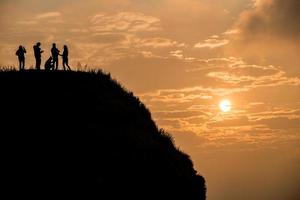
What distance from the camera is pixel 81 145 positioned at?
24734mm

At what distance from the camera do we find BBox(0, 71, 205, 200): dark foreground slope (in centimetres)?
2286

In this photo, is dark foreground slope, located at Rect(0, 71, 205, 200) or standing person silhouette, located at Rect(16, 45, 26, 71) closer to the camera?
dark foreground slope, located at Rect(0, 71, 205, 200)

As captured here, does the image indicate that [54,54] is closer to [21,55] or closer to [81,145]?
[21,55]

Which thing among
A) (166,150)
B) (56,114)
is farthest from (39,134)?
(166,150)

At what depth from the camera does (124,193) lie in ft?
78.7

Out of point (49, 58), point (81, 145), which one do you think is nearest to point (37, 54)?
point (49, 58)

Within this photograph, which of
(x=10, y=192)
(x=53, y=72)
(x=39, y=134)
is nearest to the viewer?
(x=10, y=192)

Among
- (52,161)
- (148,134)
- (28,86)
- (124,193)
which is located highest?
(28,86)

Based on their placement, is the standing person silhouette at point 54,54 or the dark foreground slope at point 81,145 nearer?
the dark foreground slope at point 81,145

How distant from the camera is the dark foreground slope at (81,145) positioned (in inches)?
Result: 900

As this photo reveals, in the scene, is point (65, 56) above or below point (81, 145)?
above

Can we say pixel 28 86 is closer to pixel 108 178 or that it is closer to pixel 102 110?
pixel 102 110

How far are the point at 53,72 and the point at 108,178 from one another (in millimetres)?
10055

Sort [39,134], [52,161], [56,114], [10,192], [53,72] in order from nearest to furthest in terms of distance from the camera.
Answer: [10,192], [52,161], [39,134], [56,114], [53,72]
